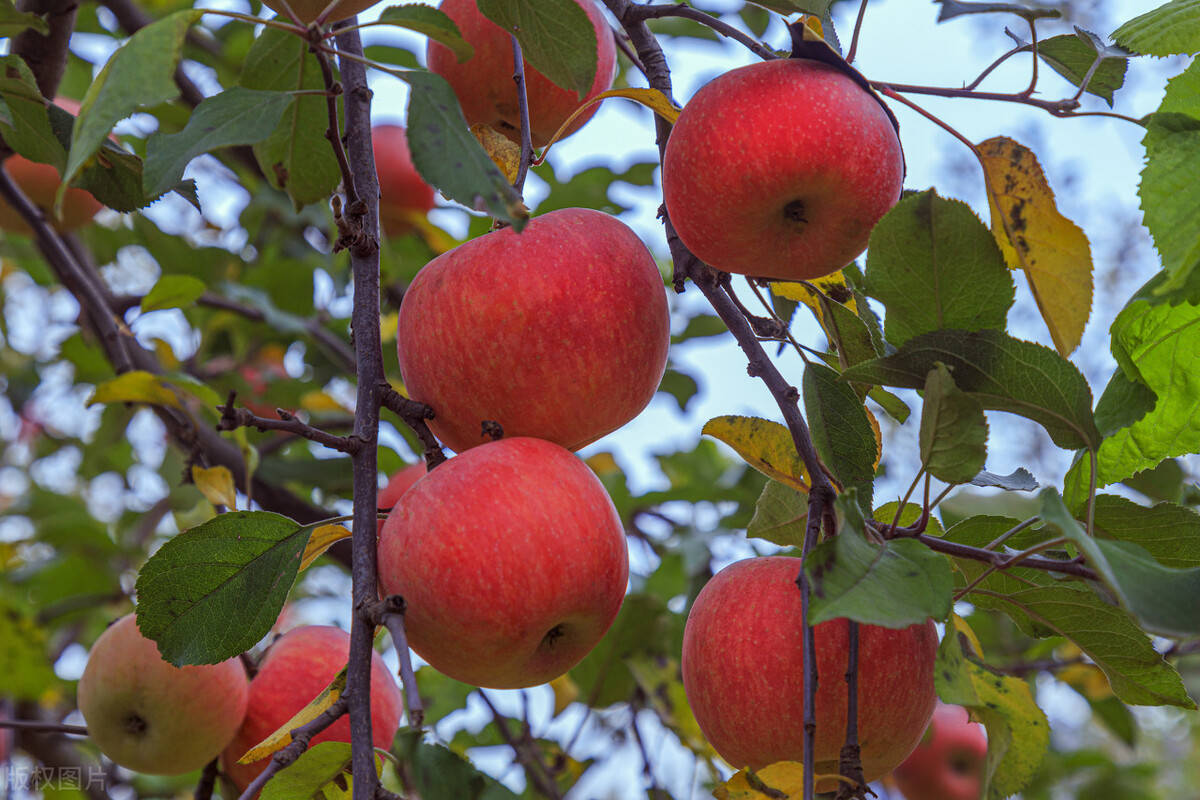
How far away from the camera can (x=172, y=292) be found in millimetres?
1774

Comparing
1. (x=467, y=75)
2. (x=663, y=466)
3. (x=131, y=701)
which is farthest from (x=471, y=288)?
(x=663, y=466)

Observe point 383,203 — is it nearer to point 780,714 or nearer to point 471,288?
point 471,288

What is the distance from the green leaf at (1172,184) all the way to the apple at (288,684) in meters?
0.93

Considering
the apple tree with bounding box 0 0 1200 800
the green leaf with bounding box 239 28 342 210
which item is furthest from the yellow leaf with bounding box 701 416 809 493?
the green leaf with bounding box 239 28 342 210

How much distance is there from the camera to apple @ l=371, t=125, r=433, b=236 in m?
2.29

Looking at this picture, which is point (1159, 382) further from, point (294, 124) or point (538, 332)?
point (294, 124)

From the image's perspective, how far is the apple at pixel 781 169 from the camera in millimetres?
877

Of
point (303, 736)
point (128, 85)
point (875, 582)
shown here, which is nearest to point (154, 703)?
point (303, 736)

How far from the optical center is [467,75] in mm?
1264

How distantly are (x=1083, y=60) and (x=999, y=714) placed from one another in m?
0.68

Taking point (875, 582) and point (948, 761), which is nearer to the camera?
point (875, 582)

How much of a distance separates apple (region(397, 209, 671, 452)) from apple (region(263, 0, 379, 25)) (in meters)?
0.25

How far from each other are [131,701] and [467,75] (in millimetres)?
883

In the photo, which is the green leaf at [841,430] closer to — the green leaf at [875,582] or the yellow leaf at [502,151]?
the green leaf at [875,582]
